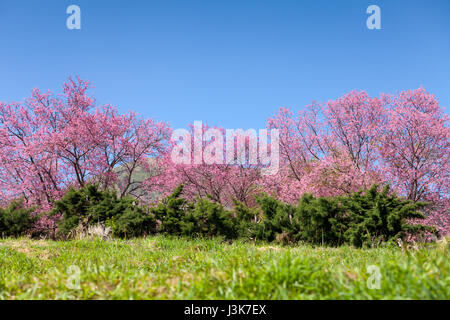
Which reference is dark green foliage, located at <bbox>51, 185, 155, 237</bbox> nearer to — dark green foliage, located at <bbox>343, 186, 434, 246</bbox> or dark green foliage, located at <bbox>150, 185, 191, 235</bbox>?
dark green foliage, located at <bbox>150, 185, 191, 235</bbox>

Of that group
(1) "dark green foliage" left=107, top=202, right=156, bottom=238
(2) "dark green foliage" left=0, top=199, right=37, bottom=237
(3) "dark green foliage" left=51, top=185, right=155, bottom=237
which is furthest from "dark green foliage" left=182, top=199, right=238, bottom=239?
(2) "dark green foliage" left=0, top=199, right=37, bottom=237

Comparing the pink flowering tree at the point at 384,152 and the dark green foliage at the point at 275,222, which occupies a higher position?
the pink flowering tree at the point at 384,152

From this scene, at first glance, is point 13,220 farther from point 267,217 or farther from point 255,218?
point 267,217

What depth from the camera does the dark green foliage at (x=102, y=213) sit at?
1158cm

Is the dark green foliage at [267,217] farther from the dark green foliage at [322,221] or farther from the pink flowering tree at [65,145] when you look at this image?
the pink flowering tree at [65,145]

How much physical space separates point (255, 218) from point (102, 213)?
18.8ft

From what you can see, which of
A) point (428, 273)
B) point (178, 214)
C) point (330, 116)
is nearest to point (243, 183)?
point (330, 116)

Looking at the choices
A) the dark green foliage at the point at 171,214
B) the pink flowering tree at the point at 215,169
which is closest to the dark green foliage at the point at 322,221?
the dark green foliage at the point at 171,214

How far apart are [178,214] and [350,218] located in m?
5.86

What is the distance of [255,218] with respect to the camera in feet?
39.3

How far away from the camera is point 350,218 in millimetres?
10523

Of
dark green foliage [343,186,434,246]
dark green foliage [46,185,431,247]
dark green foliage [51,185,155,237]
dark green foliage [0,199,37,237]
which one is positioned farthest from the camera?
dark green foliage [0,199,37,237]

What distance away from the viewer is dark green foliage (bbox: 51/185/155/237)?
11.6m

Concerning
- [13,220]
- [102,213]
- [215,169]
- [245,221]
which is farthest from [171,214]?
[13,220]
